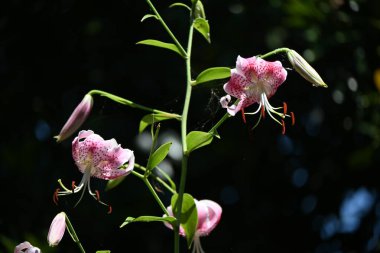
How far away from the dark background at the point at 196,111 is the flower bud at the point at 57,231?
76cm

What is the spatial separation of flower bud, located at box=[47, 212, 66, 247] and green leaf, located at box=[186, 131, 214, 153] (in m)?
0.18

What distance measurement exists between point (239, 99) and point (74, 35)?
104 centimetres

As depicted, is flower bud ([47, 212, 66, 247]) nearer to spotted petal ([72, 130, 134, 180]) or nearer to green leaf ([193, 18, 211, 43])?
spotted petal ([72, 130, 134, 180])

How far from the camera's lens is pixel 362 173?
2.17 meters

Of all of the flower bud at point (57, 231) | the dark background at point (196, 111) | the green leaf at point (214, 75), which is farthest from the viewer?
the dark background at point (196, 111)

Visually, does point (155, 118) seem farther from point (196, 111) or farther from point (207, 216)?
point (196, 111)

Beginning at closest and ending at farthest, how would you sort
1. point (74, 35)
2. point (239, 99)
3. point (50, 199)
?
point (239, 99)
point (50, 199)
point (74, 35)

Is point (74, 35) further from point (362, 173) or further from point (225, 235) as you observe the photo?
point (362, 173)

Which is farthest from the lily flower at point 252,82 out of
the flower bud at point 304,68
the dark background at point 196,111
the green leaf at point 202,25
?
the dark background at point 196,111

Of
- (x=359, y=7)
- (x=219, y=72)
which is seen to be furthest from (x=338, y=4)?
(x=219, y=72)

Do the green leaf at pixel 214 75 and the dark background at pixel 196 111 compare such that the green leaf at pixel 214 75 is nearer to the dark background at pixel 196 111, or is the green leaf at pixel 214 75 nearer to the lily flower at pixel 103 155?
the lily flower at pixel 103 155

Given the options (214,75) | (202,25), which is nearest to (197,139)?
(214,75)

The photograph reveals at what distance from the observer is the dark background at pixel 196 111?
1.84m

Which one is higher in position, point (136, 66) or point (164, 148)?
point (164, 148)
